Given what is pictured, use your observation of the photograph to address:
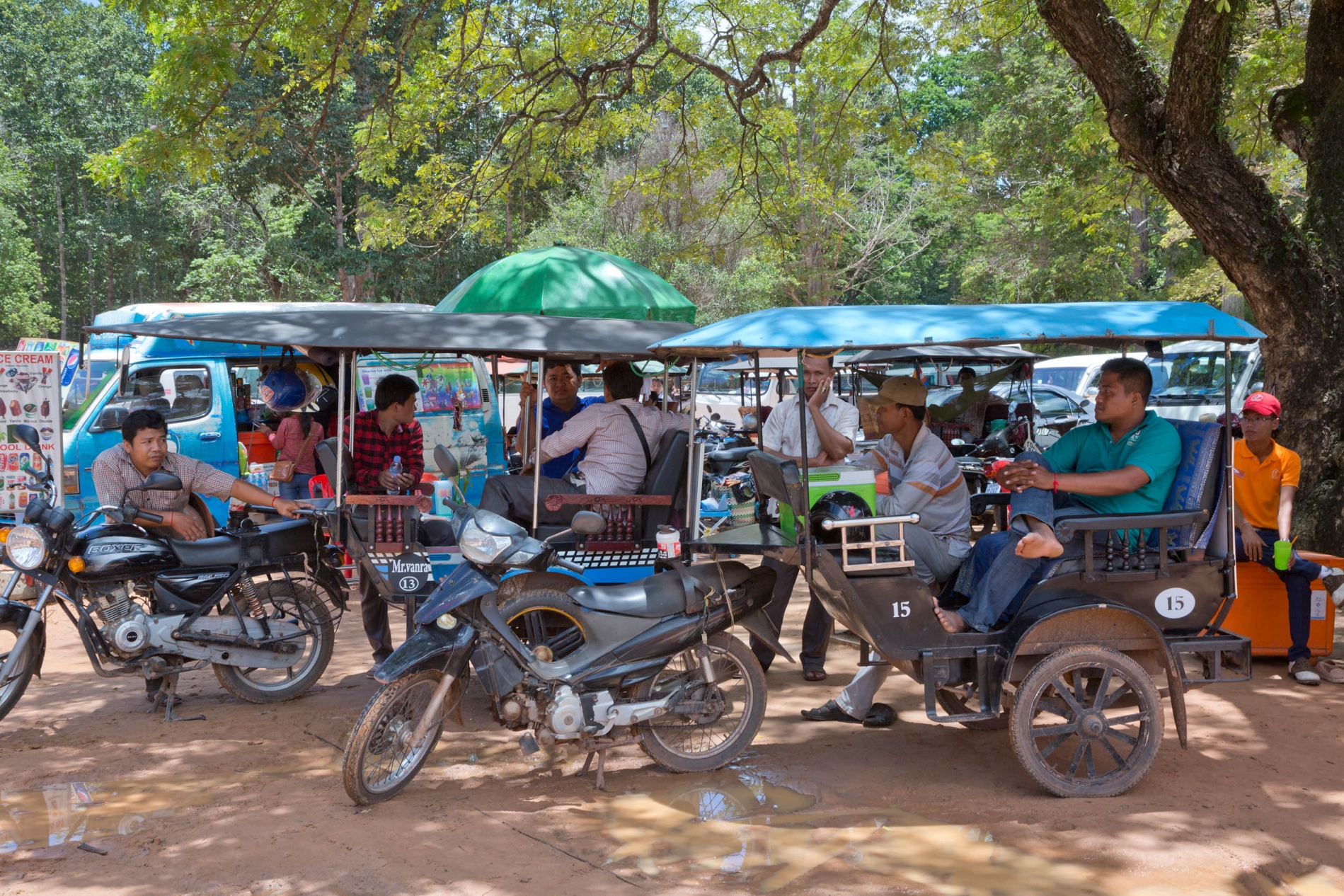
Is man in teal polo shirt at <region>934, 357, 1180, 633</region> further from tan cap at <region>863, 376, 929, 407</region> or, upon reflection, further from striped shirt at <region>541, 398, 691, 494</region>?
striped shirt at <region>541, 398, 691, 494</region>

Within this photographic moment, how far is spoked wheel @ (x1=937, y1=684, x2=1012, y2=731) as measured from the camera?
4.53m

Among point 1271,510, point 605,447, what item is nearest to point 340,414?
point 605,447

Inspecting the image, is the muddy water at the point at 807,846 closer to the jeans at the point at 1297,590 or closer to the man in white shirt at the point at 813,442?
the man in white shirt at the point at 813,442

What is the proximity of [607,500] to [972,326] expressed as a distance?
2.25m

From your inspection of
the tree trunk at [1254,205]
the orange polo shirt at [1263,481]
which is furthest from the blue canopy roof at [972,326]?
the tree trunk at [1254,205]

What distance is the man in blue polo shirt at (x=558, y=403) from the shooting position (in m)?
6.88

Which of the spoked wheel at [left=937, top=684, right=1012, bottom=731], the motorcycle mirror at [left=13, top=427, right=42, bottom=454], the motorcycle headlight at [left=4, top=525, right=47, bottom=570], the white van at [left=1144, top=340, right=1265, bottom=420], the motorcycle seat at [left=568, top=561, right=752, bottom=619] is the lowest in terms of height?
the spoked wheel at [left=937, top=684, right=1012, bottom=731]

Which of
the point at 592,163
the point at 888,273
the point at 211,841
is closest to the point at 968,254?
the point at 888,273

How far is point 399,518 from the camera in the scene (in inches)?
220

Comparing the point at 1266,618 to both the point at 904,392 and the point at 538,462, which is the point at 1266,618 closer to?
the point at 904,392

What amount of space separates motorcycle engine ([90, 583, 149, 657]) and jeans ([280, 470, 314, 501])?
3186 mm

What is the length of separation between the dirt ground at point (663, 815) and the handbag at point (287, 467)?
2.86m

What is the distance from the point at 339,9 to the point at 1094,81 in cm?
617

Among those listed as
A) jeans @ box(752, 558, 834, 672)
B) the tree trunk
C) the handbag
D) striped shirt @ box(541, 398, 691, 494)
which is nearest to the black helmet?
jeans @ box(752, 558, 834, 672)
